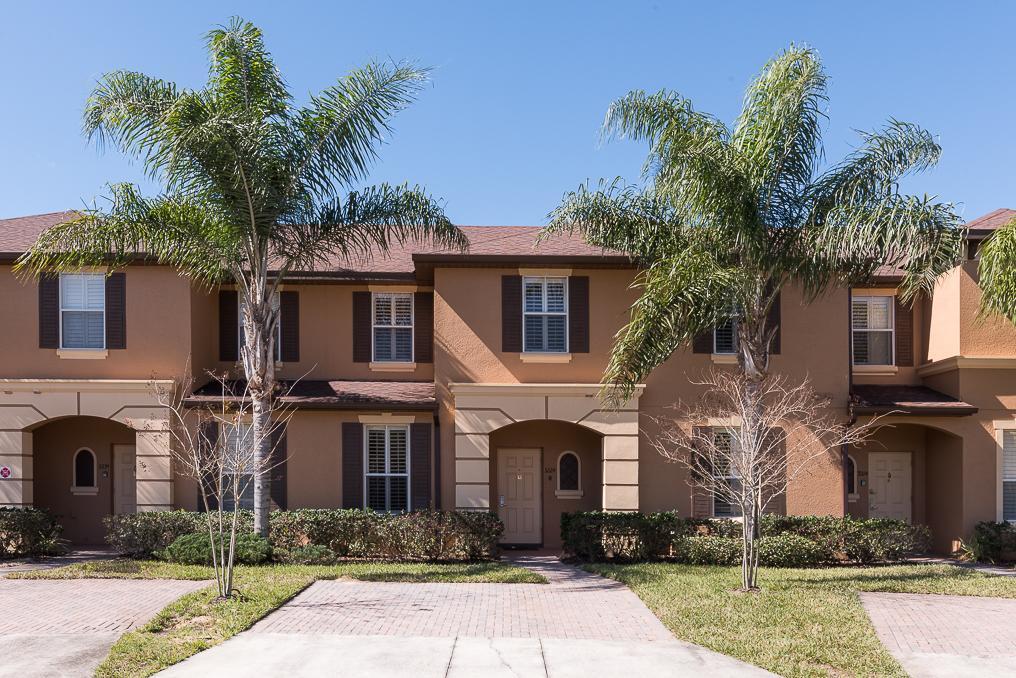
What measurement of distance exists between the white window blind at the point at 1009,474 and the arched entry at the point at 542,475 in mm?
7811

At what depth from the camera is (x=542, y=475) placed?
17359mm

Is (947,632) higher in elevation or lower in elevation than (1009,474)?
lower

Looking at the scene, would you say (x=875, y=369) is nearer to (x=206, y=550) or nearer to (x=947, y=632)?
(x=947, y=632)

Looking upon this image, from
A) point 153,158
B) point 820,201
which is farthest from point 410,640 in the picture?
point 820,201

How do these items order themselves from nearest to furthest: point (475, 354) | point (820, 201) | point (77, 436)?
point (820, 201) < point (475, 354) < point (77, 436)

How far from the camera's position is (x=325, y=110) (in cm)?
1335

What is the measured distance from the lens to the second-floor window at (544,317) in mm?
15969

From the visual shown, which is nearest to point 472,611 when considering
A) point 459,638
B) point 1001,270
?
point 459,638

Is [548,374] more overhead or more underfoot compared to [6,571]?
more overhead

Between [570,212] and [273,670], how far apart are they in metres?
9.12

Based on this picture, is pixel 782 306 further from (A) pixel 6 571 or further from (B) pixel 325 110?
(A) pixel 6 571

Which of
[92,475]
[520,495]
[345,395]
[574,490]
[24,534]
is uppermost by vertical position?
[345,395]

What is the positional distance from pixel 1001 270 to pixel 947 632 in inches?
255

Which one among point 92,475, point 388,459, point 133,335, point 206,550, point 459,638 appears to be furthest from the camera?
point 92,475
